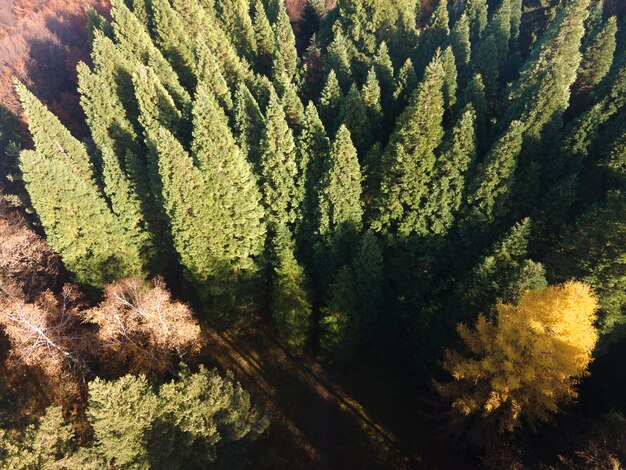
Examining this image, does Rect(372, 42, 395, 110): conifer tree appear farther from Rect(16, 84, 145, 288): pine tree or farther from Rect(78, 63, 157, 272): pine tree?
Rect(16, 84, 145, 288): pine tree

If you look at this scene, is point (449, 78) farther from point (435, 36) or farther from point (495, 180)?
point (495, 180)

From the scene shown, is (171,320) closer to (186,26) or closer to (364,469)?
(364,469)

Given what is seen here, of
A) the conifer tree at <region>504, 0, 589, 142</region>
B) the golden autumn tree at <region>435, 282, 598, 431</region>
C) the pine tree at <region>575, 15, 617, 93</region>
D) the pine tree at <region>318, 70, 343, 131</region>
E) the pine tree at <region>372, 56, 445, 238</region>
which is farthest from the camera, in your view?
the pine tree at <region>575, 15, 617, 93</region>

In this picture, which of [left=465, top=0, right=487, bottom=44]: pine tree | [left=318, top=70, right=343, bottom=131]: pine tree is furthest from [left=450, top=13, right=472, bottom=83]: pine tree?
[left=318, top=70, right=343, bottom=131]: pine tree

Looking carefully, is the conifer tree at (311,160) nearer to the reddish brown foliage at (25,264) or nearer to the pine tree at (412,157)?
the pine tree at (412,157)

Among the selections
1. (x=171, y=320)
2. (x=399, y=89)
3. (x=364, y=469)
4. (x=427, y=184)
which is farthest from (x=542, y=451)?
(x=399, y=89)

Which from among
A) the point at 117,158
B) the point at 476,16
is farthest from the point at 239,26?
the point at 476,16
